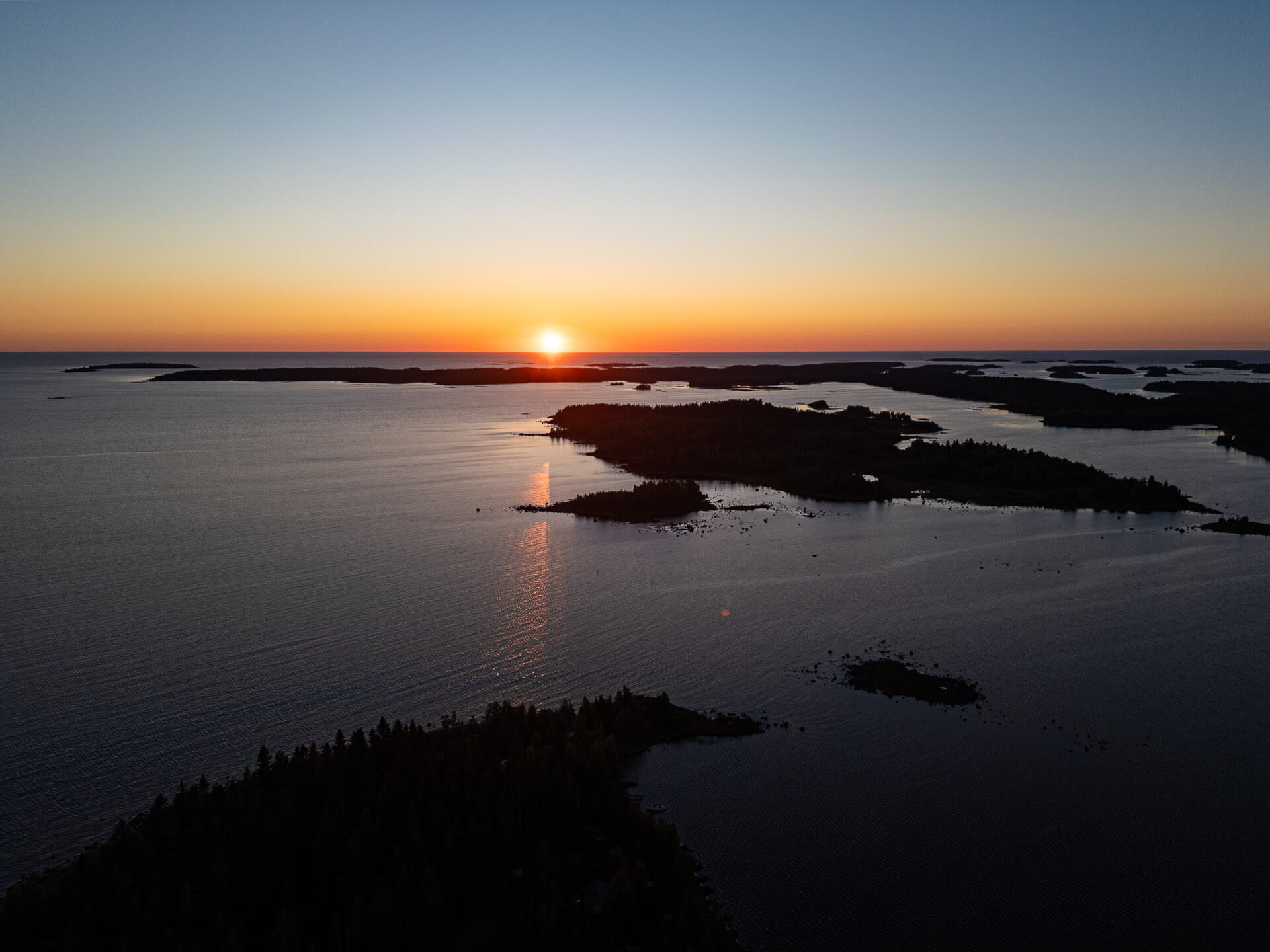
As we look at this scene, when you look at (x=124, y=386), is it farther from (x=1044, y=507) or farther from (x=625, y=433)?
(x=1044, y=507)

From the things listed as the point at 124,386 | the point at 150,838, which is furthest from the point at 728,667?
the point at 124,386

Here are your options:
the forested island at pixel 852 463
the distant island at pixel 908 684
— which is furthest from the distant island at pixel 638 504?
the distant island at pixel 908 684

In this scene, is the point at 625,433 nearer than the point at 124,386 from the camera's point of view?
Yes

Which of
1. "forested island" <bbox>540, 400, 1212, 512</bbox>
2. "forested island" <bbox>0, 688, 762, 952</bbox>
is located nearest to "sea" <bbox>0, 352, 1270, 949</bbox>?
"forested island" <bbox>0, 688, 762, 952</bbox>

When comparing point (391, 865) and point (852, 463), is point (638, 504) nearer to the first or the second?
point (852, 463)

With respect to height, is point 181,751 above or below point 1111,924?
above
